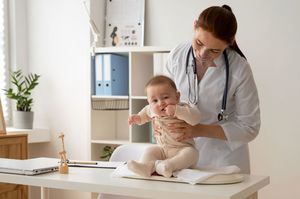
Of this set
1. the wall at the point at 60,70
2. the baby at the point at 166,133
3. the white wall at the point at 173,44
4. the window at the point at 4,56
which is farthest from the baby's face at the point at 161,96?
the window at the point at 4,56

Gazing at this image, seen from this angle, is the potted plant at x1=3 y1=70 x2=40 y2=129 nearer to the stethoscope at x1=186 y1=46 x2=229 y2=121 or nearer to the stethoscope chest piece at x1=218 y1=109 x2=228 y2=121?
the stethoscope at x1=186 y1=46 x2=229 y2=121

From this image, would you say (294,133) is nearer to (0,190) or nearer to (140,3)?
(140,3)

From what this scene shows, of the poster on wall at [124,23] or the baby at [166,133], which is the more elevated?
the poster on wall at [124,23]

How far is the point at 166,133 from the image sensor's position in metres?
1.71

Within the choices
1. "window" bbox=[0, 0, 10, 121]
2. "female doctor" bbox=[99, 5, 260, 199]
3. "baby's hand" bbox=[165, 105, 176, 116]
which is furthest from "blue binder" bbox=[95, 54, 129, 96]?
"baby's hand" bbox=[165, 105, 176, 116]

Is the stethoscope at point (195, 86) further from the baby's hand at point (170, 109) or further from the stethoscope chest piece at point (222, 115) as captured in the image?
the baby's hand at point (170, 109)

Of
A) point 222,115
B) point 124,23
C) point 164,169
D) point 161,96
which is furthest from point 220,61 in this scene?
point 124,23

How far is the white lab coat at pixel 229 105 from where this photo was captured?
1.90 m

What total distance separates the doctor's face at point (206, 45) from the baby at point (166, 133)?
20 centimetres

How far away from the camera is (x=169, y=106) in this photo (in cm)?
165

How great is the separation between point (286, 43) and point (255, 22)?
0.82 feet

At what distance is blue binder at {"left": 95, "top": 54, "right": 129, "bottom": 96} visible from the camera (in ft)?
11.0

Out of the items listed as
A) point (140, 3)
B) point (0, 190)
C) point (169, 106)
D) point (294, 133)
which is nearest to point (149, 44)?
point (140, 3)

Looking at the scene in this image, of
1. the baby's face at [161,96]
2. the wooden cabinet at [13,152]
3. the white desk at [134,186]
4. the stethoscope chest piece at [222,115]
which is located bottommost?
the wooden cabinet at [13,152]
